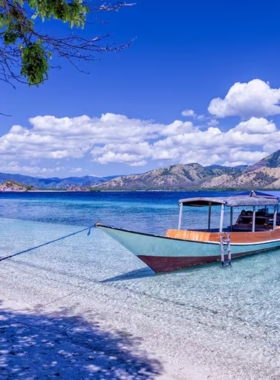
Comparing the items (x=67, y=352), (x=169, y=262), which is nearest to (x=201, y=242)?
(x=169, y=262)

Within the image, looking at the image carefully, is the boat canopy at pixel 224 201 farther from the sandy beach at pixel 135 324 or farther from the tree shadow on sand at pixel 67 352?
the tree shadow on sand at pixel 67 352

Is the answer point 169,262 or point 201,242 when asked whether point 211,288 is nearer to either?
point 169,262

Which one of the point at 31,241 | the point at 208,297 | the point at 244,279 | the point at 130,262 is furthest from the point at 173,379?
the point at 31,241

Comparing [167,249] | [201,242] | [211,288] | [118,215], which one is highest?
[201,242]

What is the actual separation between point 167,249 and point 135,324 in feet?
16.8

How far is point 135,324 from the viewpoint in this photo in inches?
336

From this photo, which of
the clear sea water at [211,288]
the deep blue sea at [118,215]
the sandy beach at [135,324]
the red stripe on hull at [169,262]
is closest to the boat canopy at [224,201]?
the red stripe on hull at [169,262]

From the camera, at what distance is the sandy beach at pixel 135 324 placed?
6367mm

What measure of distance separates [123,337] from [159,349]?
0.96m

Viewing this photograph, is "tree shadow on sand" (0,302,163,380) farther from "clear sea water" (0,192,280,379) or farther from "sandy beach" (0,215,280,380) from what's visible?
"clear sea water" (0,192,280,379)

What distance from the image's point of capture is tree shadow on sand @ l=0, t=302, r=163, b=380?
6.11 m

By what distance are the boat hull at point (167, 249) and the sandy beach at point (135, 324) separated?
1.44 ft

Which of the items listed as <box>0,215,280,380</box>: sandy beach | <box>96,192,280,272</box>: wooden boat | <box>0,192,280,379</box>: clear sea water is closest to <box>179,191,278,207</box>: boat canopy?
<box>96,192,280,272</box>: wooden boat

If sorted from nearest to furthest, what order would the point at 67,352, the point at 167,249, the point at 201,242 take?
the point at 67,352 → the point at 167,249 → the point at 201,242
